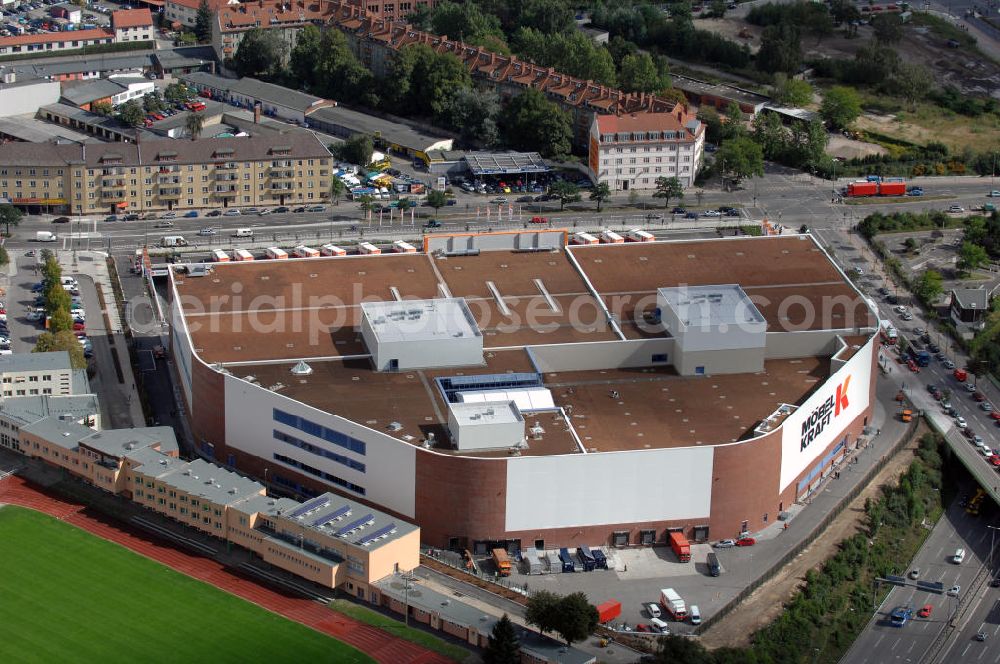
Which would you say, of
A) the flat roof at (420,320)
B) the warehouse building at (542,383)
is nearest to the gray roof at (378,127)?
the warehouse building at (542,383)

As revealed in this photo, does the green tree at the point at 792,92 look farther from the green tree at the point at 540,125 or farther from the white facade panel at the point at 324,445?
the white facade panel at the point at 324,445

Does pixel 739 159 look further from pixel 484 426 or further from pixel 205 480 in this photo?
pixel 205 480

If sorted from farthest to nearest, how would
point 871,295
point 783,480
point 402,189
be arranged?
point 402,189, point 871,295, point 783,480

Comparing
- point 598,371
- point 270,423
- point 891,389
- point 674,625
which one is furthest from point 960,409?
point 270,423

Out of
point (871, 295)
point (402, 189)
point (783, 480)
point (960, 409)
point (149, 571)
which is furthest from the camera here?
point (402, 189)

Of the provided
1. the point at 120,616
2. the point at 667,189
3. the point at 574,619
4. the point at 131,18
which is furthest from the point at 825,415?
the point at 131,18

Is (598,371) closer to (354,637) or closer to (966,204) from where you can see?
(354,637)

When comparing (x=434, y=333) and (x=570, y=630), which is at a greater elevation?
(x=434, y=333)

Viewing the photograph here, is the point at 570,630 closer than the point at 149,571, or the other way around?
the point at 570,630

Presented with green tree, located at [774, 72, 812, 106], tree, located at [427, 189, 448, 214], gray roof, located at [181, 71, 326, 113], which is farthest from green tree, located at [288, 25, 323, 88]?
green tree, located at [774, 72, 812, 106]
